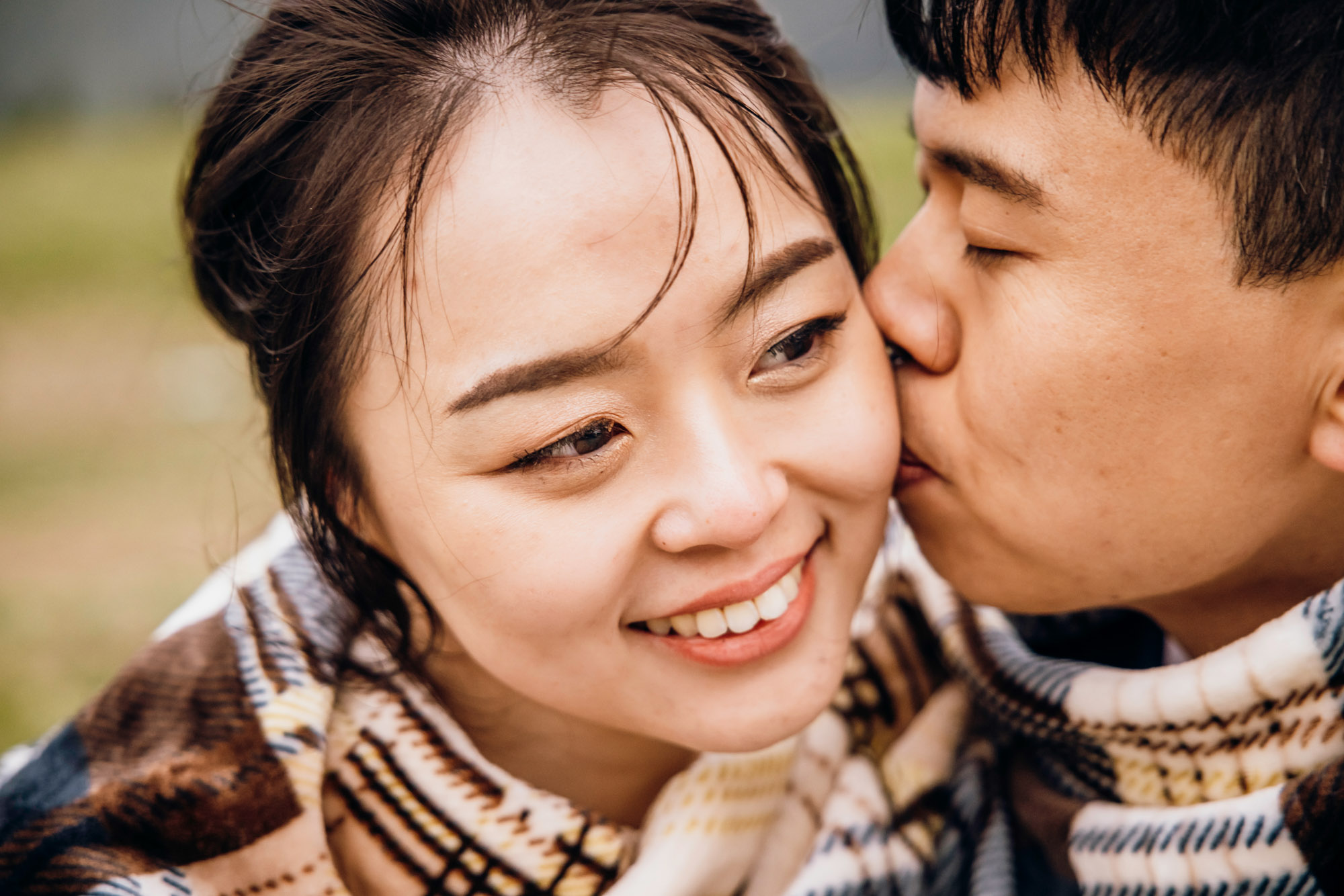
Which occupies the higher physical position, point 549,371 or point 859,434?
point 549,371

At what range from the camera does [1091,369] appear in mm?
1615

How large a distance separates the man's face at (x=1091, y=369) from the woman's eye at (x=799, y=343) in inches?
6.3

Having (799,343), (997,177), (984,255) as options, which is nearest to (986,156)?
(997,177)

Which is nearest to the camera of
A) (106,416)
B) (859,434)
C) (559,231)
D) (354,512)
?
(559,231)

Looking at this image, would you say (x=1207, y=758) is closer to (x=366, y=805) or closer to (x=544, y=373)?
(x=544, y=373)

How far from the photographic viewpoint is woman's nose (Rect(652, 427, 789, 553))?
1492mm

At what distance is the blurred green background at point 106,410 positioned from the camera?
145 inches

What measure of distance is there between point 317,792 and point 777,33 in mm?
1507

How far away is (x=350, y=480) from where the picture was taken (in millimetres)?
1751

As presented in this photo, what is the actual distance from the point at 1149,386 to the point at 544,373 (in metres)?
0.87

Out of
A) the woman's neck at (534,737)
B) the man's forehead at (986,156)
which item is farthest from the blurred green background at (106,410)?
the man's forehead at (986,156)

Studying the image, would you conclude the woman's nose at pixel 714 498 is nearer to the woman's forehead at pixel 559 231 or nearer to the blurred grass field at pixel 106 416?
the woman's forehead at pixel 559 231

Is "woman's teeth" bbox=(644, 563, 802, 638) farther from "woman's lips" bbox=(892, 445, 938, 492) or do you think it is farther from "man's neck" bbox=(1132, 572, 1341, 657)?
"man's neck" bbox=(1132, 572, 1341, 657)

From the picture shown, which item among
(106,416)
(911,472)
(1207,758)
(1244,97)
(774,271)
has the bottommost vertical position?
(106,416)
